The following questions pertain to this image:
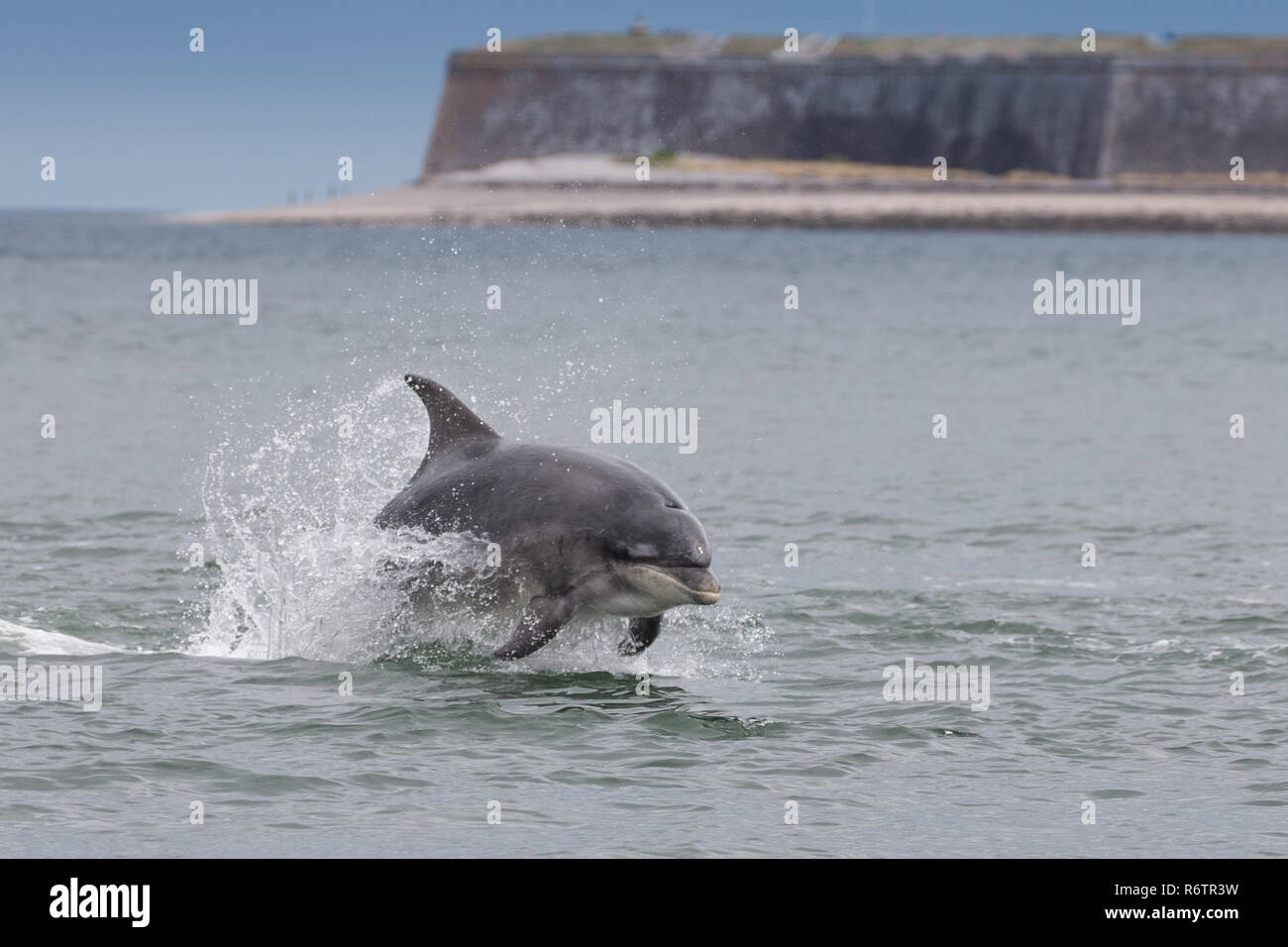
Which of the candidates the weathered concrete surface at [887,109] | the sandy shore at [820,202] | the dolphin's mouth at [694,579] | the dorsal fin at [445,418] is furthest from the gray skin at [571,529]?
the weathered concrete surface at [887,109]

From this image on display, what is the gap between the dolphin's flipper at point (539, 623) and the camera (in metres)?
10.5

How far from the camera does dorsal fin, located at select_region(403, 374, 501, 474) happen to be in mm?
11656

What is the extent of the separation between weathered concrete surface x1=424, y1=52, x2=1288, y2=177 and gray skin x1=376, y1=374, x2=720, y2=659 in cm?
10150

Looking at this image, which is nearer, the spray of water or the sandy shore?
the spray of water

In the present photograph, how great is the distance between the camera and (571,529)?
35.1ft

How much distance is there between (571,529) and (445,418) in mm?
1452

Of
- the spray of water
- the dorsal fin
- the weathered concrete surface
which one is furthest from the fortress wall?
the dorsal fin

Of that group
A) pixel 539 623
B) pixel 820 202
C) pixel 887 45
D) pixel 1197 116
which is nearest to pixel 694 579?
pixel 539 623

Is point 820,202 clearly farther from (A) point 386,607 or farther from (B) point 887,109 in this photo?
(A) point 386,607

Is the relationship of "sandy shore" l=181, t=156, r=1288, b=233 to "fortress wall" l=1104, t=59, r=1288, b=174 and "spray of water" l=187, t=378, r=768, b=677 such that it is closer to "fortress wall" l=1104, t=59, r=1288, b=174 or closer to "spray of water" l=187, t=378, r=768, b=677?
"fortress wall" l=1104, t=59, r=1288, b=174

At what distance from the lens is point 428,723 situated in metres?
10.2

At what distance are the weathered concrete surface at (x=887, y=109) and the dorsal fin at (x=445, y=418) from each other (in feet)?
332

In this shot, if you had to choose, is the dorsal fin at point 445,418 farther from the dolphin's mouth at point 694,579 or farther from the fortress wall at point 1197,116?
the fortress wall at point 1197,116
